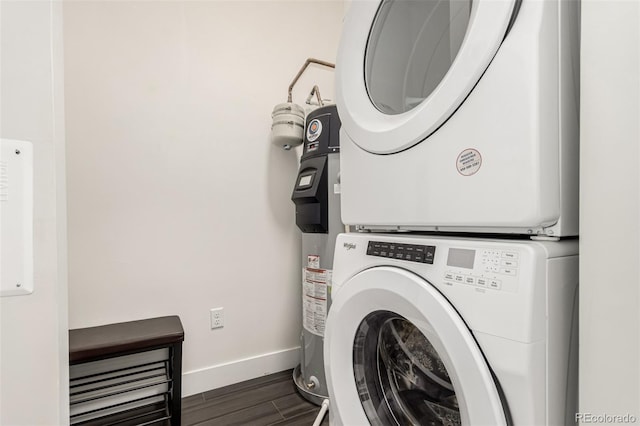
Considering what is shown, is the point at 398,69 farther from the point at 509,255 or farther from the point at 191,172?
the point at 191,172

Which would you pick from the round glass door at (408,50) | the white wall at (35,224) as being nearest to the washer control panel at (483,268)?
the round glass door at (408,50)

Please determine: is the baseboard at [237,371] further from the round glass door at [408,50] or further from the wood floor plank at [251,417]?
the round glass door at [408,50]

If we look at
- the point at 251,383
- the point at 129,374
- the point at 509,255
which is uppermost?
the point at 509,255

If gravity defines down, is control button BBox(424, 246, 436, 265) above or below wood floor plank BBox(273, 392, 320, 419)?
above

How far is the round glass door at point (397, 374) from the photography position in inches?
28.3

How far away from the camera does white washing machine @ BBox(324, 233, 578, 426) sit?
1.51 feet

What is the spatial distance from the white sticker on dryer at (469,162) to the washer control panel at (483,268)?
0.48 feet

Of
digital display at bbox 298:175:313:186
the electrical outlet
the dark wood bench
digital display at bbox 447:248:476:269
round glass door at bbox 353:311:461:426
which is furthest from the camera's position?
the electrical outlet

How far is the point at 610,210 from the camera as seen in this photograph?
440 mm

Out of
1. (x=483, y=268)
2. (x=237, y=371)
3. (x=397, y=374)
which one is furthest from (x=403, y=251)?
(x=237, y=371)

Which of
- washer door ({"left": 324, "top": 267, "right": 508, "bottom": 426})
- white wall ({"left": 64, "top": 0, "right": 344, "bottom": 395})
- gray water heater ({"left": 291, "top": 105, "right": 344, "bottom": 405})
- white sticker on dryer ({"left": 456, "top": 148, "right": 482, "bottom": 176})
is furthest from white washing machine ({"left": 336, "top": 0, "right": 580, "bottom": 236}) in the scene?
white wall ({"left": 64, "top": 0, "right": 344, "bottom": 395})

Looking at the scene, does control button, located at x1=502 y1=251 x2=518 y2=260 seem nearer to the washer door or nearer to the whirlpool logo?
the washer door

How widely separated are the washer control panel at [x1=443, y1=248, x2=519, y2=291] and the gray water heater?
2.52 feet

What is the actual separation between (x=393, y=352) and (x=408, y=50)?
836 mm
